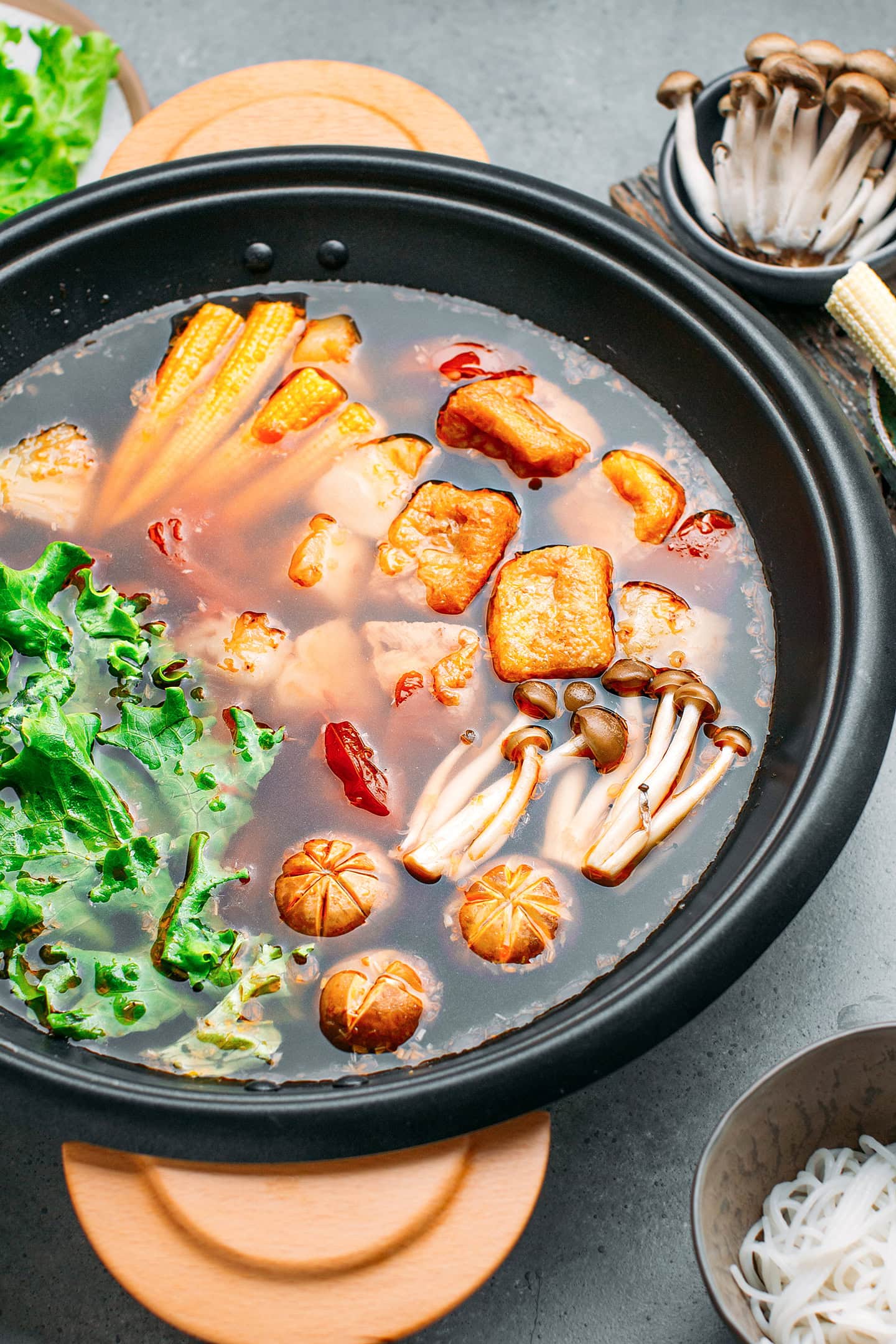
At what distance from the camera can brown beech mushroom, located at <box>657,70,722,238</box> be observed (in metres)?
2.89

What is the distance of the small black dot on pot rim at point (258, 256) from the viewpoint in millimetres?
2805

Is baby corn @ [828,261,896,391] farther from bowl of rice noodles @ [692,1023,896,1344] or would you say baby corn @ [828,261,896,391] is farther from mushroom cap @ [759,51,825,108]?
bowl of rice noodles @ [692,1023,896,1344]

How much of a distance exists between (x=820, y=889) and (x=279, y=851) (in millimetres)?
1215

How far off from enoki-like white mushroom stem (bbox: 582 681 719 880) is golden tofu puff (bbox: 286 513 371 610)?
2.56 ft

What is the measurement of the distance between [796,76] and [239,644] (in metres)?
1.89

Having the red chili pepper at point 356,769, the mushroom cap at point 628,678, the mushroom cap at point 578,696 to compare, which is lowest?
the red chili pepper at point 356,769

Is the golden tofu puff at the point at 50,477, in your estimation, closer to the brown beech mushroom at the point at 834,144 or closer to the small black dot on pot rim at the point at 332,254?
the small black dot on pot rim at the point at 332,254

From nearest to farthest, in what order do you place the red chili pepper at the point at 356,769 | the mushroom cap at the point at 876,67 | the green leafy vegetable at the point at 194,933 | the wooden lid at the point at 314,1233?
the wooden lid at the point at 314,1233 < the green leafy vegetable at the point at 194,933 < the red chili pepper at the point at 356,769 < the mushroom cap at the point at 876,67

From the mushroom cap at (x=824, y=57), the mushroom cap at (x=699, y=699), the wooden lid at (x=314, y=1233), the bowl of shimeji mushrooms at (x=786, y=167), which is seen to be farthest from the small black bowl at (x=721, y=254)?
the wooden lid at (x=314, y=1233)

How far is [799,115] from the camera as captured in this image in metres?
2.82

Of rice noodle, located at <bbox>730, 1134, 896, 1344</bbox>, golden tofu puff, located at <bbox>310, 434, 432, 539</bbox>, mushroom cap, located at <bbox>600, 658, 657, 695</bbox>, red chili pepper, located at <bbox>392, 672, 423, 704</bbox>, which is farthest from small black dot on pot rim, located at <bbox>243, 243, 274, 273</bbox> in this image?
rice noodle, located at <bbox>730, 1134, 896, 1344</bbox>

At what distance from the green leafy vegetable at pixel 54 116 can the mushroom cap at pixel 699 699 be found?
7.70 feet

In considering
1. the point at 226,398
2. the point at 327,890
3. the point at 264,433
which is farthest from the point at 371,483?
the point at 327,890

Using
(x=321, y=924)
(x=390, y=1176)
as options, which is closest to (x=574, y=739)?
(x=321, y=924)
